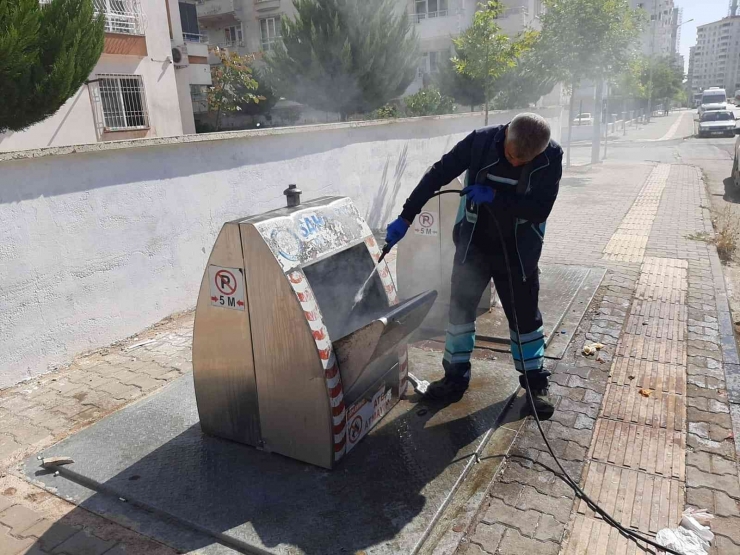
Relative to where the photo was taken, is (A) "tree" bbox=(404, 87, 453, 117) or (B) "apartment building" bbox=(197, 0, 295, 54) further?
(B) "apartment building" bbox=(197, 0, 295, 54)

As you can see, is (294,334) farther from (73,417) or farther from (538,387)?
(73,417)

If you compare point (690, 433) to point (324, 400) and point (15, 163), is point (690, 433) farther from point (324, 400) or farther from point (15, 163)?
point (15, 163)

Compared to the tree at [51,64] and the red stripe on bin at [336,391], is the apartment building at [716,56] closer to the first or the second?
the tree at [51,64]

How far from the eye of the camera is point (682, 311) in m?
5.17

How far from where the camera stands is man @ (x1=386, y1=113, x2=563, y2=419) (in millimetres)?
3166

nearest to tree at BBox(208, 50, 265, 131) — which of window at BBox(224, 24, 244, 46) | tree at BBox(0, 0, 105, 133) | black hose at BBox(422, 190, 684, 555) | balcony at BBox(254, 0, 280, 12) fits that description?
balcony at BBox(254, 0, 280, 12)

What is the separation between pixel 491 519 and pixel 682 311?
11.7 ft

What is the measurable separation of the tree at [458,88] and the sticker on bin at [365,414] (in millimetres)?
19124

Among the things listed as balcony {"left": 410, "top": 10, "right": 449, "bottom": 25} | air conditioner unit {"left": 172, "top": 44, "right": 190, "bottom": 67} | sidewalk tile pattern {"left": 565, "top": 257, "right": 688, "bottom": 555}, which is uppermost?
balcony {"left": 410, "top": 10, "right": 449, "bottom": 25}

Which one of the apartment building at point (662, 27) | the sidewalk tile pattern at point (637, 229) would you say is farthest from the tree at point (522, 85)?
the apartment building at point (662, 27)

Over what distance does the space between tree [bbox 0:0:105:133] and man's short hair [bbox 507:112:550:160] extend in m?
5.00

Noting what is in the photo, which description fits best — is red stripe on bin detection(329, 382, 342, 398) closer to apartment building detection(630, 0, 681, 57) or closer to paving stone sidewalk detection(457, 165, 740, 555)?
paving stone sidewalk detection(457, 165, 740, 555)

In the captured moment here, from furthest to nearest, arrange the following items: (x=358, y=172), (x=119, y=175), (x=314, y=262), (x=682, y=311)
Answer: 1. (x=358, y=172)
2. (x=682, y=311)
3. (x=119, y=175)
4. (x=314, y=262)

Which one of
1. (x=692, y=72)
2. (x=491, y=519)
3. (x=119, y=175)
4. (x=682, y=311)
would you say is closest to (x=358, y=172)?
(x=119, y=175)
